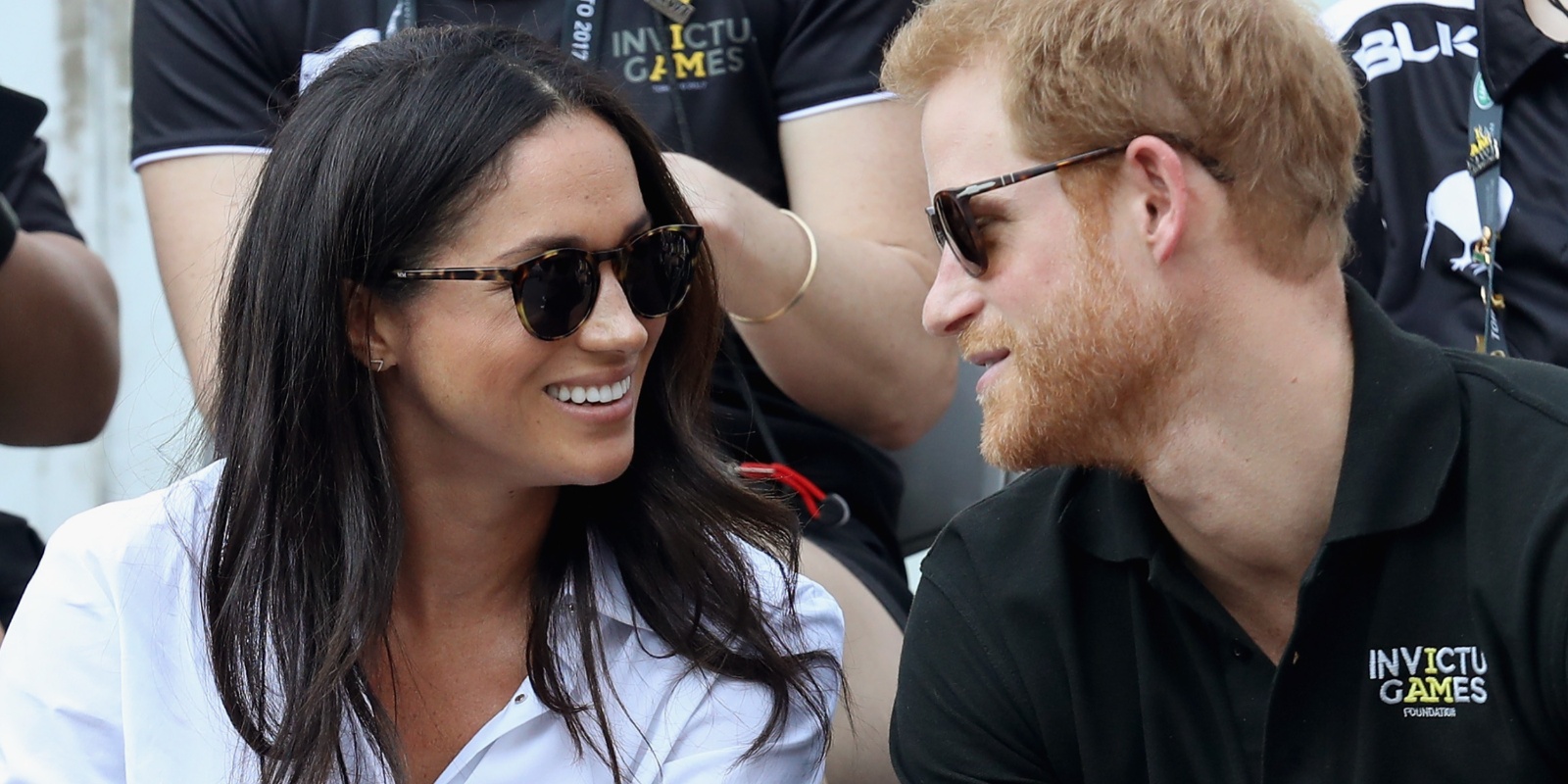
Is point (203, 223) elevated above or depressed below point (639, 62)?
below

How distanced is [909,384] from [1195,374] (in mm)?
729

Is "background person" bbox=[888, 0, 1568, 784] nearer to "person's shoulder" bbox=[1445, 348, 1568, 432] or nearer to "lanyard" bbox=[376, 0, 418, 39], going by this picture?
"person's shoulder" bbox=[1445, 348, 1568, 432]

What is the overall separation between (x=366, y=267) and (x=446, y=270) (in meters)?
0.10

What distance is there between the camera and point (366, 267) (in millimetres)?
1880

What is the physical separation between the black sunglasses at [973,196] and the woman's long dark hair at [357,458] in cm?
41

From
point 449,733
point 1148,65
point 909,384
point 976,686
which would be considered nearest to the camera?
point 1148,65

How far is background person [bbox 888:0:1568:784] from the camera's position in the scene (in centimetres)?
165

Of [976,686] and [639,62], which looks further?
[639,62]

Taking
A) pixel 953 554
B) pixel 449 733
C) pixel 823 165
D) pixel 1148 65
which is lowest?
pixel 449 733

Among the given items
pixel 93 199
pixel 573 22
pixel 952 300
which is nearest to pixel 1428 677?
pixel 952 300

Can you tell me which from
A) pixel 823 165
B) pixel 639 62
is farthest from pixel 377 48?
pixel 823 165

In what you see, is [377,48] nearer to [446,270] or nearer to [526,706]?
[446,270]

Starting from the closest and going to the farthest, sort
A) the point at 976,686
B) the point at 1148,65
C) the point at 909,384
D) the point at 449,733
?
the point at 1148,65, the point at 976,686, the point at 449,733, the point at 909,384

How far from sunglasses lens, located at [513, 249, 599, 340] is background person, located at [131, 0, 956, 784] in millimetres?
548
